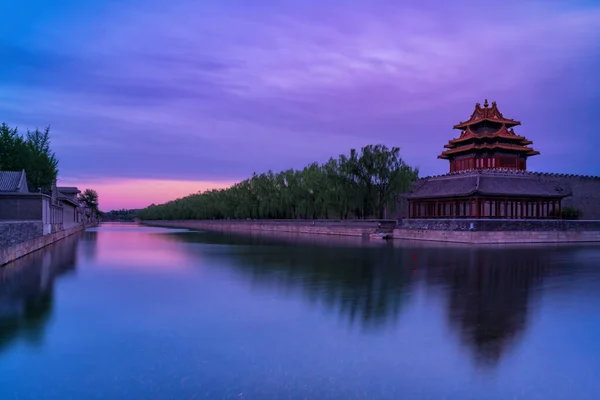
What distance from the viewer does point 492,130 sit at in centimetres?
5153

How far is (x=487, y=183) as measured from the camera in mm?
41469

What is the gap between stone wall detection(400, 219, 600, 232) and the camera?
1389 inches

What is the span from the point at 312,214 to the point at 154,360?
5565 cm

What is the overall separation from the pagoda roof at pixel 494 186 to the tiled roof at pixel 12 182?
33334 mm

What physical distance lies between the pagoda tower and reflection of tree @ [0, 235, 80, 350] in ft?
137

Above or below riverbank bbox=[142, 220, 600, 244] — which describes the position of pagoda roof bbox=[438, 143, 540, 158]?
above

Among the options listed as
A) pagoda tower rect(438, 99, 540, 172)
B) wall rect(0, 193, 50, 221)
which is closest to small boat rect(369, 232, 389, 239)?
pagoda tower rect(438, 99, 540, 172)

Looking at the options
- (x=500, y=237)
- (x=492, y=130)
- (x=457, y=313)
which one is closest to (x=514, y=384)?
(x=457, y=313)

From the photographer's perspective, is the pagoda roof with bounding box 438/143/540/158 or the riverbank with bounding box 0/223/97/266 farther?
the pagoda roof with bounding box 438/143/540/158

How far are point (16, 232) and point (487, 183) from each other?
115ft

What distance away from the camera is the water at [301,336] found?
6508mm

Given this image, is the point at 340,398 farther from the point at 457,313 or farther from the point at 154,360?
the point at 457,313

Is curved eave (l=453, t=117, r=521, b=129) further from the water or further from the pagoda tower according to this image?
the water

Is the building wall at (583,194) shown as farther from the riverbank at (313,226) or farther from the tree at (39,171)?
the tree at (39,171)
